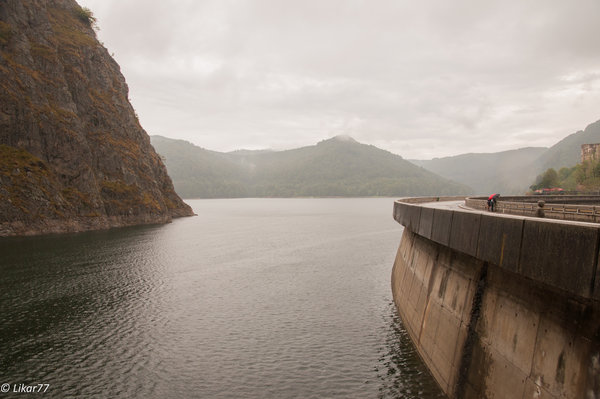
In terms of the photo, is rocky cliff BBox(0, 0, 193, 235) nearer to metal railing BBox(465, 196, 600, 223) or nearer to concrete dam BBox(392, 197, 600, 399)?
concrete dam BBox(392, 197, 600, 399)

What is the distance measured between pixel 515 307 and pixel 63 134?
88036 millimetres

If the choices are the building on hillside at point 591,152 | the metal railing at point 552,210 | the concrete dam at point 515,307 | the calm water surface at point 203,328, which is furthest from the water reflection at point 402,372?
the building on hillside at point 591,152

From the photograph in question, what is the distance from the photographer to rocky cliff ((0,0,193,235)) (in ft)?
212

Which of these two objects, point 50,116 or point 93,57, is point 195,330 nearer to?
point 50,116

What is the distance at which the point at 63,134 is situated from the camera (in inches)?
2985

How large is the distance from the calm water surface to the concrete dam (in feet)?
12.4

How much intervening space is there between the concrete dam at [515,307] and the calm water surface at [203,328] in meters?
3.79

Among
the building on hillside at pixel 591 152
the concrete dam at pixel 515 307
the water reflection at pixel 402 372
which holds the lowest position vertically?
the water reflection at pixel 402 372

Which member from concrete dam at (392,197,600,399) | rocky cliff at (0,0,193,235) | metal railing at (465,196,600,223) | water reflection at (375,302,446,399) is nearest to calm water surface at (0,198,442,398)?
water reflection at (375,302,446,399)

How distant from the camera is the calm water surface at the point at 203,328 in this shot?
52.7ft

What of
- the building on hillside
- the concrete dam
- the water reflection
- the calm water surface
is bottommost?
the calm water surface

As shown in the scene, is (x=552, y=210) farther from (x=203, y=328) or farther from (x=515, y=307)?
(x=203, y=328)

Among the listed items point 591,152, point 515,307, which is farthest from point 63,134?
point 591,152

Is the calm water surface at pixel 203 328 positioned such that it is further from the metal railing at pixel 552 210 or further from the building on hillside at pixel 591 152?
the building on hillside at pixel 591 152
